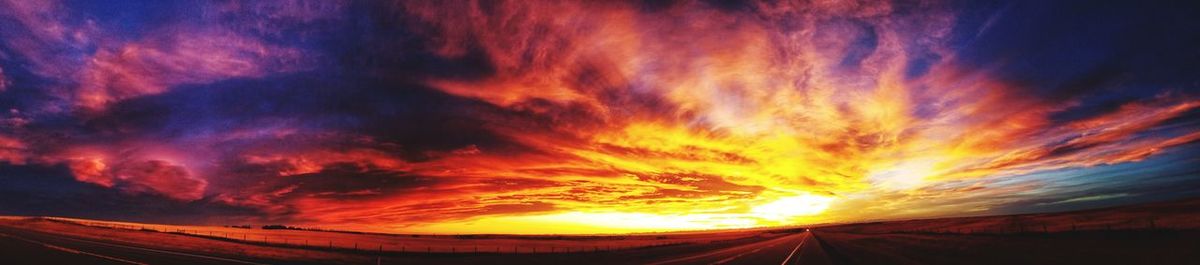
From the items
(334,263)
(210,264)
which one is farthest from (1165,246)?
(210,264)

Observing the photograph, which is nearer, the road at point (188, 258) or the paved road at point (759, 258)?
the road at point (188, 258)

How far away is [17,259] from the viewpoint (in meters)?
29.5

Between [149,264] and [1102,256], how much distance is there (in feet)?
175

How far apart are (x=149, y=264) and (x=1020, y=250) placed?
185ft

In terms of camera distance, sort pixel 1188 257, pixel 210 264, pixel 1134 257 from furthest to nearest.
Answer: pixel 210 264 < pixel 1134 257 < pixel 1188 257

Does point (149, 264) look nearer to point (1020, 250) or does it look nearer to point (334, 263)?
point (334, 263)

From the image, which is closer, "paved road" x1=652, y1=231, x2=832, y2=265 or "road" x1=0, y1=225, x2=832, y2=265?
"road" x1=0, y1=225, x2=832, y2=265

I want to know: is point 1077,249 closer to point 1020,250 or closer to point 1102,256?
point 1020,250

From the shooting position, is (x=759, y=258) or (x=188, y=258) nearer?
(x=188, y=258)

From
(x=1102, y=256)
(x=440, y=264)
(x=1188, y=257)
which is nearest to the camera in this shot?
(x=1188, y=257)

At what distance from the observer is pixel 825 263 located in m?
33.5

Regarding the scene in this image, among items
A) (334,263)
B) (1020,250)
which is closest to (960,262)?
(1020,250)

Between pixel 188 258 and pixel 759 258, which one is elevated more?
pixel 188 258

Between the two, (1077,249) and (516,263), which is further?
(516,263)
